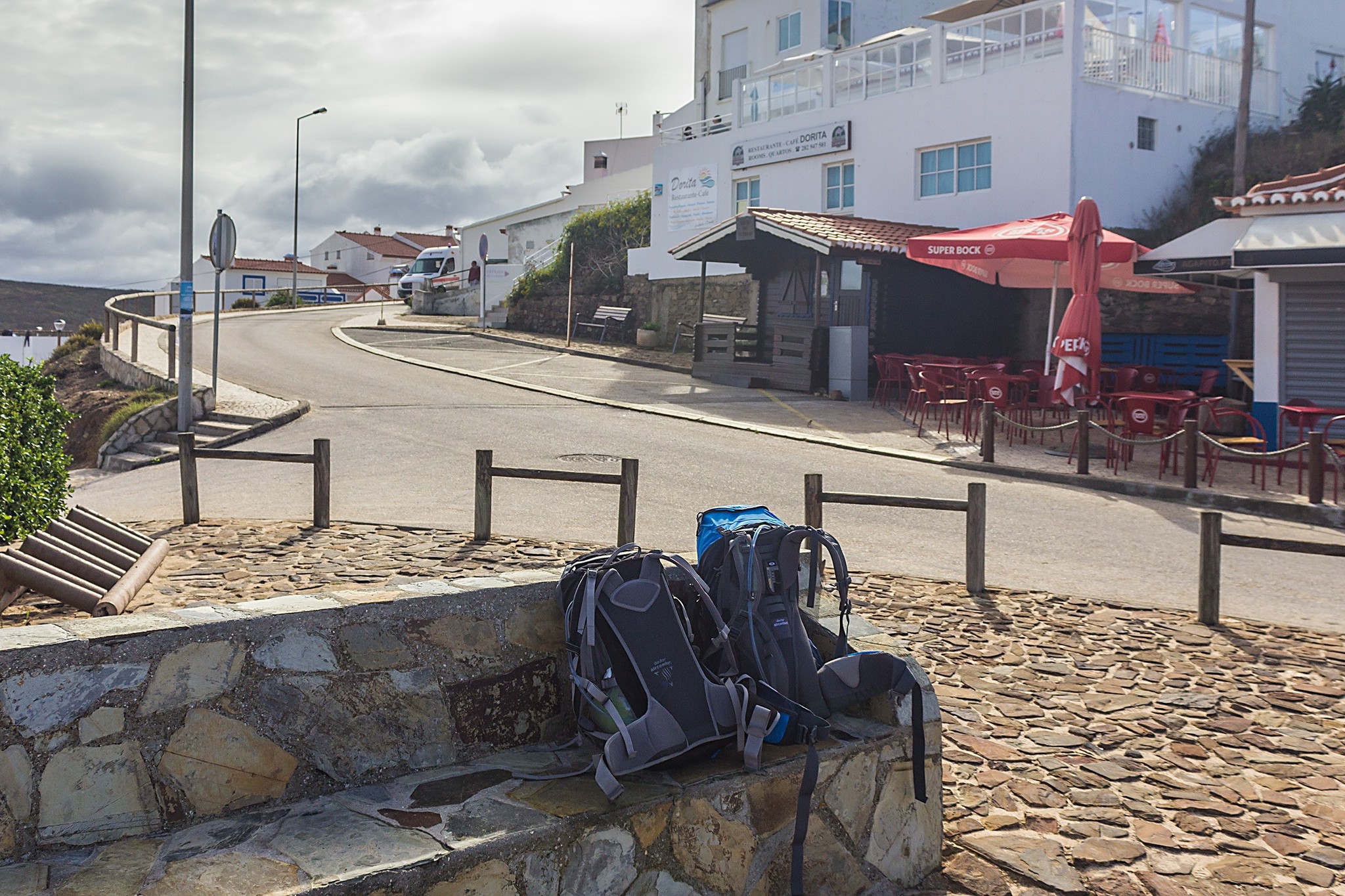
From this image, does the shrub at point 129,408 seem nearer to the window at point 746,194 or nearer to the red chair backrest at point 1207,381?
the window at point 746,194

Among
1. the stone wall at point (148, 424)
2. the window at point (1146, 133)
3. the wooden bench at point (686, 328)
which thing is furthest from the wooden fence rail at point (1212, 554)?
the wooden bench at point (686, 328)

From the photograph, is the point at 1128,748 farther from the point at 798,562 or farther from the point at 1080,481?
the point at 1080,481

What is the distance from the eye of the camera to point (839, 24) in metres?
35.3

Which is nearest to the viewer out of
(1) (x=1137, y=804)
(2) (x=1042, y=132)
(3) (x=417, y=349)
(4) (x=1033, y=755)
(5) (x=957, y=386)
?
(1) (x=1137, y=804)

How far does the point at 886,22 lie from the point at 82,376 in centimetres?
2577

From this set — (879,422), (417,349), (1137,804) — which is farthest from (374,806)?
(417,349)

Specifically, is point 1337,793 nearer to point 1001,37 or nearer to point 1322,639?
point 1322,639

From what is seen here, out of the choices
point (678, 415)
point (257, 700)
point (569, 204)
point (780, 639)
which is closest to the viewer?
point (257, 700)

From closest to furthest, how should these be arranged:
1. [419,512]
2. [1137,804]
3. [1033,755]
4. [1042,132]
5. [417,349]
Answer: [1137,804] → [1033,755] → [419,512] → [1042,132] → [417,349]

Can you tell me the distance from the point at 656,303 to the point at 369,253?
5044 cm

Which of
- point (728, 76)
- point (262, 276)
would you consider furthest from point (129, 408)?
point (262, 276)

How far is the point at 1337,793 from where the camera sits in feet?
14.9

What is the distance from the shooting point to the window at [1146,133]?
76.3ft

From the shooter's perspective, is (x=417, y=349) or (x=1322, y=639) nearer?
(x=1322, y=639)
